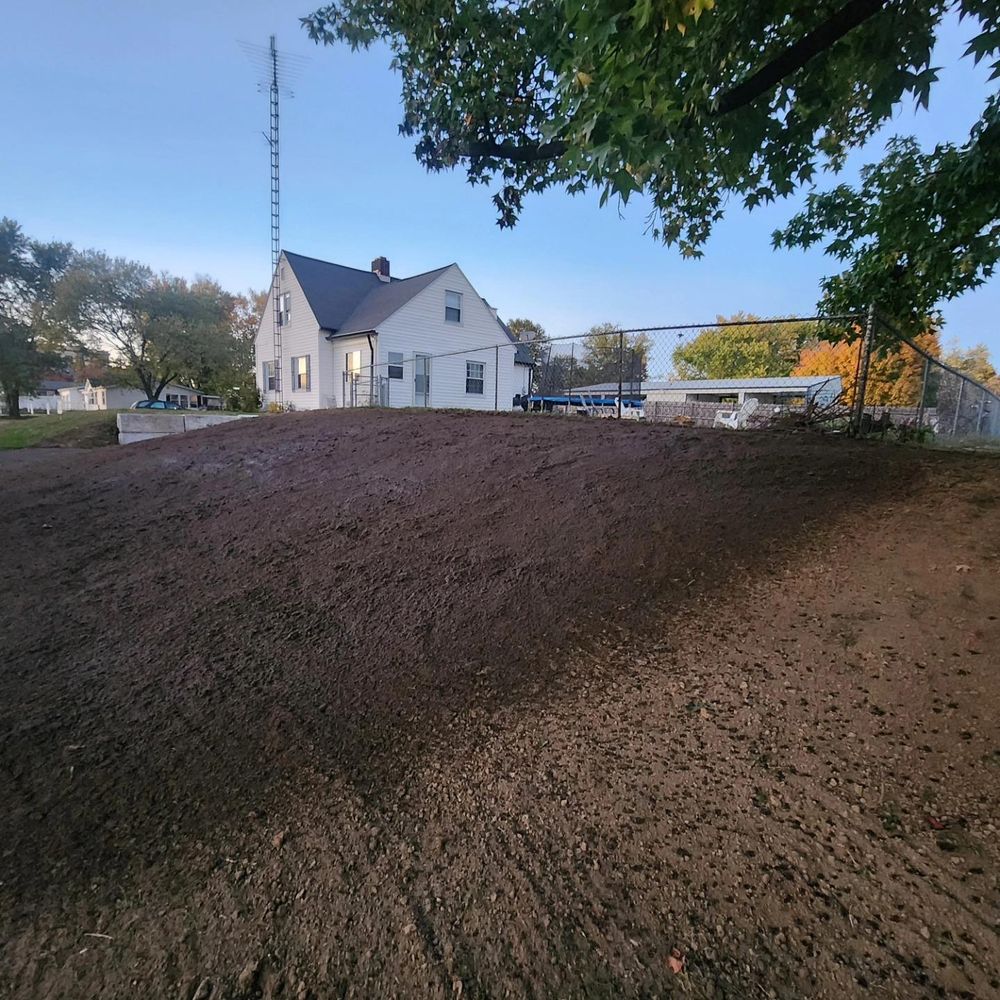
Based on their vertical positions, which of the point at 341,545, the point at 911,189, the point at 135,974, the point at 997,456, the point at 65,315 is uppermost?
the point at 65,315

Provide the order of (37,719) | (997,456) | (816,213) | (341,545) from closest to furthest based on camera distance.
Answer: (37,719), (341,545), (997,456), (816,213)

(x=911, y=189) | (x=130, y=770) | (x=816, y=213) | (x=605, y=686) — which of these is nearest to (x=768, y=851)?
(x=605, y=686)

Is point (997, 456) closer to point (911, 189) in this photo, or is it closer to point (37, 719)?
point (911, 189)

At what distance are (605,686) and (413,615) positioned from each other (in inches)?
47.7

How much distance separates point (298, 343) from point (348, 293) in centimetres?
303

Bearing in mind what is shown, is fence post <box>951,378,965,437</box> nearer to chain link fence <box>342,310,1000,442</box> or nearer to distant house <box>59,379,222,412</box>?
chain link fence <box>342,310,1000,442</box>

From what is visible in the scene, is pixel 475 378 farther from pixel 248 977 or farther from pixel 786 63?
pixel 248 977

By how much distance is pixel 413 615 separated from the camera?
9.87 feet

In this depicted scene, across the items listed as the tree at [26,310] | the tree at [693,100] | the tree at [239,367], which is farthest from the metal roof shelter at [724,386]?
the tree at [26,310]

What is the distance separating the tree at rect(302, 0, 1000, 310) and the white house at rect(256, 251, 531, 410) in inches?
517

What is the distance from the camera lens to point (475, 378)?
20.2m

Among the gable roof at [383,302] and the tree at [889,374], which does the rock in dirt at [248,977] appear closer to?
the tree at [889,374]

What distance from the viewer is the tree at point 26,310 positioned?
2733cm

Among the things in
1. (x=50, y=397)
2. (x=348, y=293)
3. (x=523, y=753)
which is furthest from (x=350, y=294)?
(x=50, y=397)
